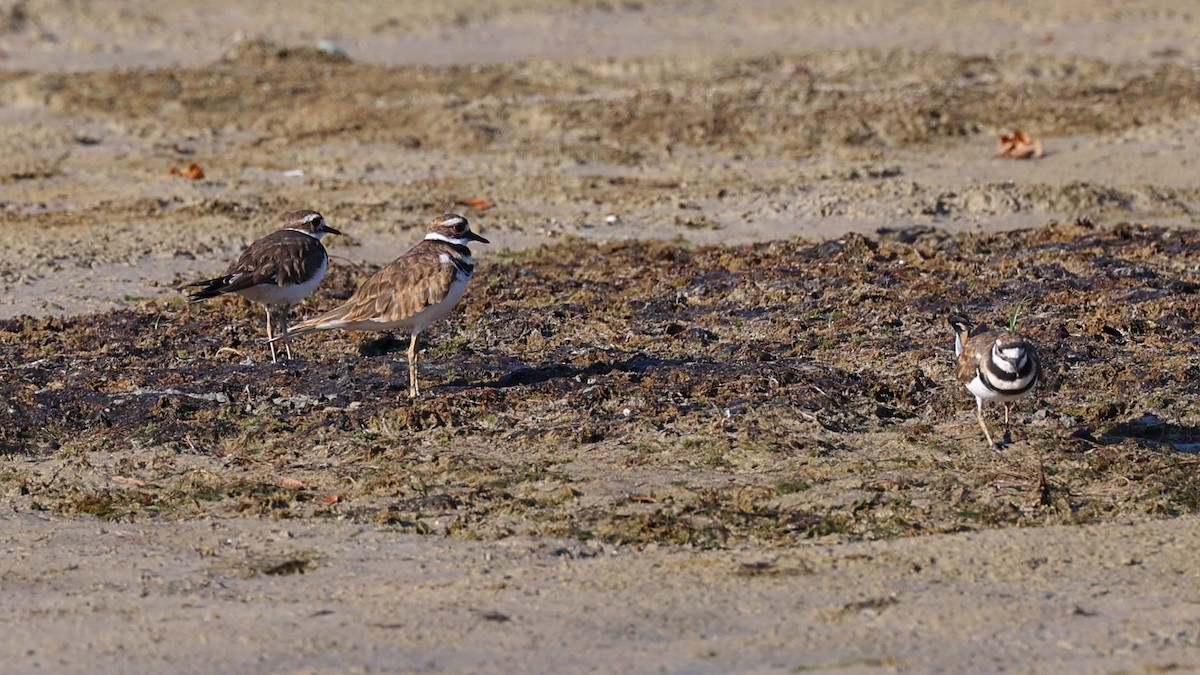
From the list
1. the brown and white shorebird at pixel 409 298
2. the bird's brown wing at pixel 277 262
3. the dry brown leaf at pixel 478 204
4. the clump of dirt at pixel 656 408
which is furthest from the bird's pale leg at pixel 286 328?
the dry brown leaf at pixel 478 204

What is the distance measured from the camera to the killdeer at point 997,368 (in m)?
7.93

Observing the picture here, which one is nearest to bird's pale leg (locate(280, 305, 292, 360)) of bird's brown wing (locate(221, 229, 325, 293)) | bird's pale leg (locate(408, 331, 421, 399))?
bird's brown wing (locate(221, 229, 325, 293))

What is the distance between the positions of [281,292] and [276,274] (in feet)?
0.48

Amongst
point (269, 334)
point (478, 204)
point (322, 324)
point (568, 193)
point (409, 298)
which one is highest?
point (568, 193)

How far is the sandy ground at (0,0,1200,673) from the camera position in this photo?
6.15 meters

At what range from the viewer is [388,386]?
9266 mm

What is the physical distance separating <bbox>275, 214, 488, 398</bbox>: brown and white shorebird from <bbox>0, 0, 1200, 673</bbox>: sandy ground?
191 cm

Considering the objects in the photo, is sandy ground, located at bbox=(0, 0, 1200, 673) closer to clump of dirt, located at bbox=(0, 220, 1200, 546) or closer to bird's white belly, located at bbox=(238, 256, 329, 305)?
clump of dirt, located at bbox=(0, 220, 1200, 546)

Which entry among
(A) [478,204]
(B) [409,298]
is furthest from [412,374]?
(A) [478,204]

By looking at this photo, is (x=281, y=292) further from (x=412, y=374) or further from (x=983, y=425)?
(x=983, y=425)

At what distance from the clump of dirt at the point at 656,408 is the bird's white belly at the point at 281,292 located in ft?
0.90

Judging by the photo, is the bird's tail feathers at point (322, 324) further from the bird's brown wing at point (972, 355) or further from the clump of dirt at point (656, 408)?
the bird's brown wing at point (972, 355)

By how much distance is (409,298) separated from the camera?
29.9 ft

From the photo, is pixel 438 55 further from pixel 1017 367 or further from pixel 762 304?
pixel 1017 367
